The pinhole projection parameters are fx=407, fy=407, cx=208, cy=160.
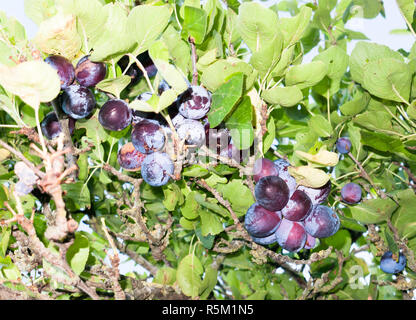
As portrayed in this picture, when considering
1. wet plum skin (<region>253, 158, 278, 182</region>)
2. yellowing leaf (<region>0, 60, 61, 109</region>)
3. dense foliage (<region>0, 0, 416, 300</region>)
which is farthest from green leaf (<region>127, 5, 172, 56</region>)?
wet plum skin (<region>253, 158, 278, 182</region>)

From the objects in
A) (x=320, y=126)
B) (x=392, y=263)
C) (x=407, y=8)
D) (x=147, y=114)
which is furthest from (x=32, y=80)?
(x=392, y=263)

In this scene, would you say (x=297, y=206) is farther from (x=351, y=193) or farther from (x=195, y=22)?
(x=195, y=22)

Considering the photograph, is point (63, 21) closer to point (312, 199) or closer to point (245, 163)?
point (245, 163)

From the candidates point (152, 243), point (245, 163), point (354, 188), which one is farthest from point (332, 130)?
point (152, 243)

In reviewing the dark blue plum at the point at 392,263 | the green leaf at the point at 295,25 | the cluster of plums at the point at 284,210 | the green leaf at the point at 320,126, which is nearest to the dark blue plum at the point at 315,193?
the cluster of plums at the point at 284,210

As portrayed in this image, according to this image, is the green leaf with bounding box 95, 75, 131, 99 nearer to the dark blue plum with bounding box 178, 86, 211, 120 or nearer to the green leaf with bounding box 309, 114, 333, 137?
the dark blue plum with bounding box 178, 86, 211, 120

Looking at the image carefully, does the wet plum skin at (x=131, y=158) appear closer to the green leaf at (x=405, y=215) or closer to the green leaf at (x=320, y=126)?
the green leaf at (x=320, y=126)
